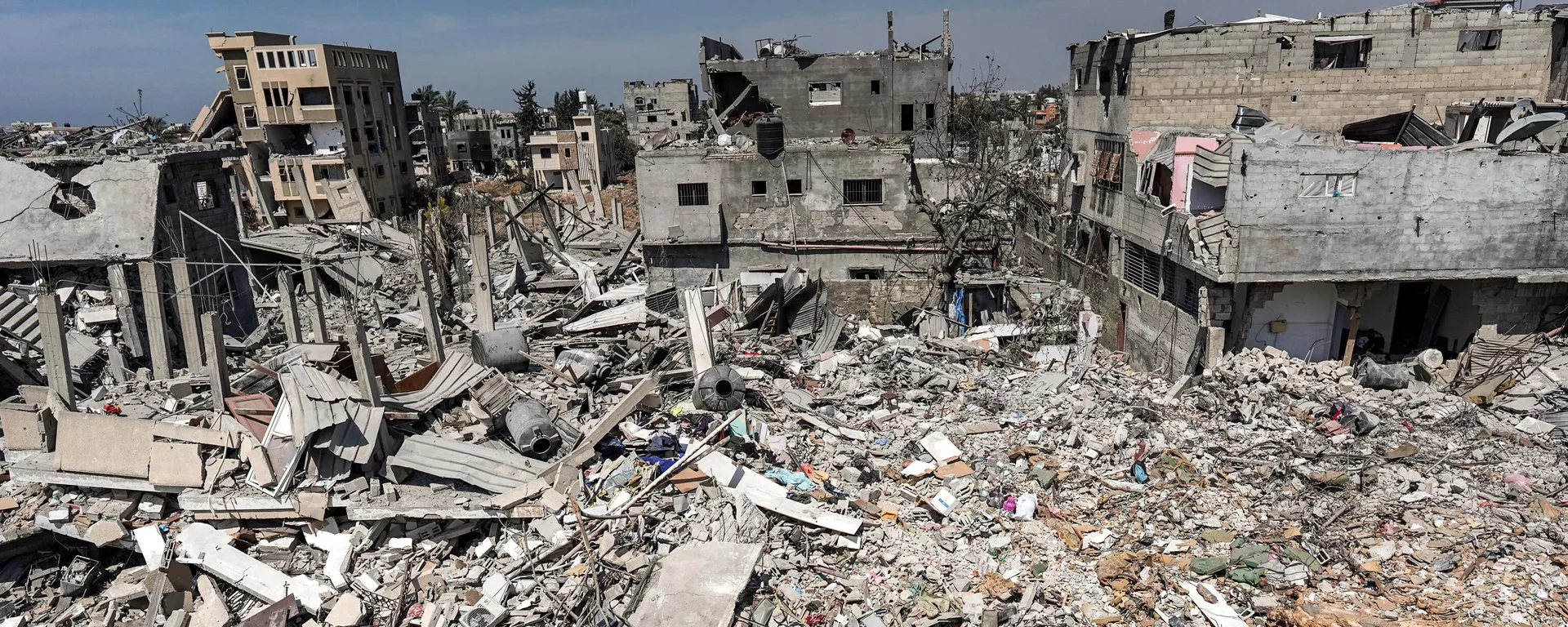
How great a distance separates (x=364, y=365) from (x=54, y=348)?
429cm

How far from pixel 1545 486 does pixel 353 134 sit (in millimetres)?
42978

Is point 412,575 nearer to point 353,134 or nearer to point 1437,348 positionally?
point 1437,348

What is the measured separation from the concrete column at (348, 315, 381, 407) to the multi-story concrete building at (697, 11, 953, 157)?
2000cm

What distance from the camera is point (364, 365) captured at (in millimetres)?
9805

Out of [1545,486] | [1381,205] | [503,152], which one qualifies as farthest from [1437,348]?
[503,152]

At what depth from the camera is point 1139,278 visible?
648 inches

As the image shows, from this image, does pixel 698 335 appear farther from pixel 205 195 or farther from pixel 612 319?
pixel 205 195

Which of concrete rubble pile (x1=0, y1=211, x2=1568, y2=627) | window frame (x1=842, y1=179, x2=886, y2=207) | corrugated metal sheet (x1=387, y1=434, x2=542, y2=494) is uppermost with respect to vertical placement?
window frame (x1=842, y1=179, x2=886, y2=207)

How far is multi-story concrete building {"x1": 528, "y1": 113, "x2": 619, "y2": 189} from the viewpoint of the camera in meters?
45.2

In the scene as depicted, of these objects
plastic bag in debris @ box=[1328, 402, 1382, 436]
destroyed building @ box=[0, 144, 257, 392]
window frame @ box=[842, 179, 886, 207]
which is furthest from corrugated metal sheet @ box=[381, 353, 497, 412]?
plastic bag in debris @ box=[1328, 402, 1382, 436]

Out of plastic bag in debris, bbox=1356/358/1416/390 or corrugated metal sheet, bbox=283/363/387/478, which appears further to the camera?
plastic bag in debris, bbox=1356/358/1416/390

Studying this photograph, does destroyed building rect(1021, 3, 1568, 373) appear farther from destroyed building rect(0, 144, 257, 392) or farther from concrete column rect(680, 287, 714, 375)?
destroyed building rect(0, 144, 257, 392)

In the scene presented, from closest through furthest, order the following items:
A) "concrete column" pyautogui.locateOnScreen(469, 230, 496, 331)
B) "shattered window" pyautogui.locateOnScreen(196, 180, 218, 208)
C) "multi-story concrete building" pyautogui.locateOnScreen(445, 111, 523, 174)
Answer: "concrete column" pyautogui.locateOnScreen(469, 230, 496, 331) → "shattered window" pyautogui.locateOnScreen(196, 180, 218, 208) → "multi-story concrete building" pyautogui.locateOnScreen(445, 111, 523, 174)

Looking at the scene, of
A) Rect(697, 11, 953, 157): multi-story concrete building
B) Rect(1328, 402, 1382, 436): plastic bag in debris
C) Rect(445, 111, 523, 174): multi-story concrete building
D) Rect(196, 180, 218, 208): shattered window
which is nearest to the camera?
Rect(1328, 402, 1382, 436): plastic bag in debris
